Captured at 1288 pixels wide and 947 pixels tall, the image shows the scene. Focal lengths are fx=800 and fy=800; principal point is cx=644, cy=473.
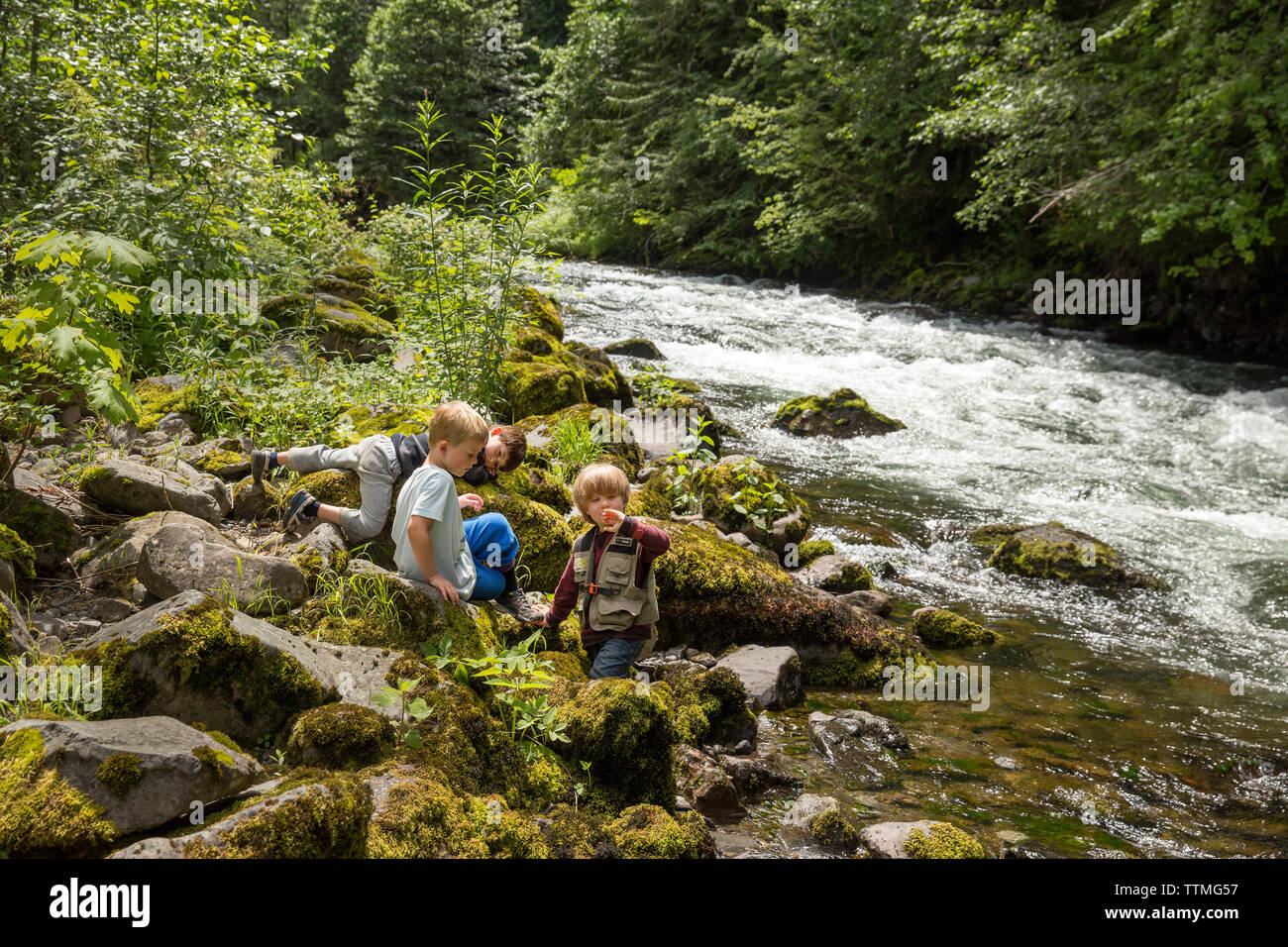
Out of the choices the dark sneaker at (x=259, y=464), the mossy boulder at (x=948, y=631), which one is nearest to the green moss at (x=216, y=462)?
the dark sneaker at (x=259, y=464)

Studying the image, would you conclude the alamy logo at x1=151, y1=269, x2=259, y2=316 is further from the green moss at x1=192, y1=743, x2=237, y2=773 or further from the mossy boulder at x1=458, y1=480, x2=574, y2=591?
the green moss at x1=192, y1=743, x2=237, y2=773

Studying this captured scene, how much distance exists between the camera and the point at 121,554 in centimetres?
348

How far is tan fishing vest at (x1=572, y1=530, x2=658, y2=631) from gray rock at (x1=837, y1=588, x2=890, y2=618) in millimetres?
2233

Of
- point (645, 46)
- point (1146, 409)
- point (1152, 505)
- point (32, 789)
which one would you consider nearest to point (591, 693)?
point (32, 789)

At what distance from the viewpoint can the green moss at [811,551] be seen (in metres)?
6.54

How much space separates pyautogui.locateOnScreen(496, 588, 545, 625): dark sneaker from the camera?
412 cm

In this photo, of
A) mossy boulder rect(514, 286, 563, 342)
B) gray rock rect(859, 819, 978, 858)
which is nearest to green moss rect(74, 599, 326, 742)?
gray rock rect(859, 819, 978, 858)

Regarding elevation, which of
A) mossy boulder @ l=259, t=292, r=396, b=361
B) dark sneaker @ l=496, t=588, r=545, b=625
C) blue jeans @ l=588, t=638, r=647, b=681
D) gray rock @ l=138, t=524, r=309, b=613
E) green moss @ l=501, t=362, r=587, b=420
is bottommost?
blue jeans @ l=588, t=638, r=647, b=681

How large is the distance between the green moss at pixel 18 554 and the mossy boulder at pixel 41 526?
0.09 m

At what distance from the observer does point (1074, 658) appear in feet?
17.9

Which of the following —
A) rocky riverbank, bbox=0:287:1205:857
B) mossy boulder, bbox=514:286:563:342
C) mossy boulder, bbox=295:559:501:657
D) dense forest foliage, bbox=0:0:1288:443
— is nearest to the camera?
rocky riverbank, bbox=0:287:1205:857
